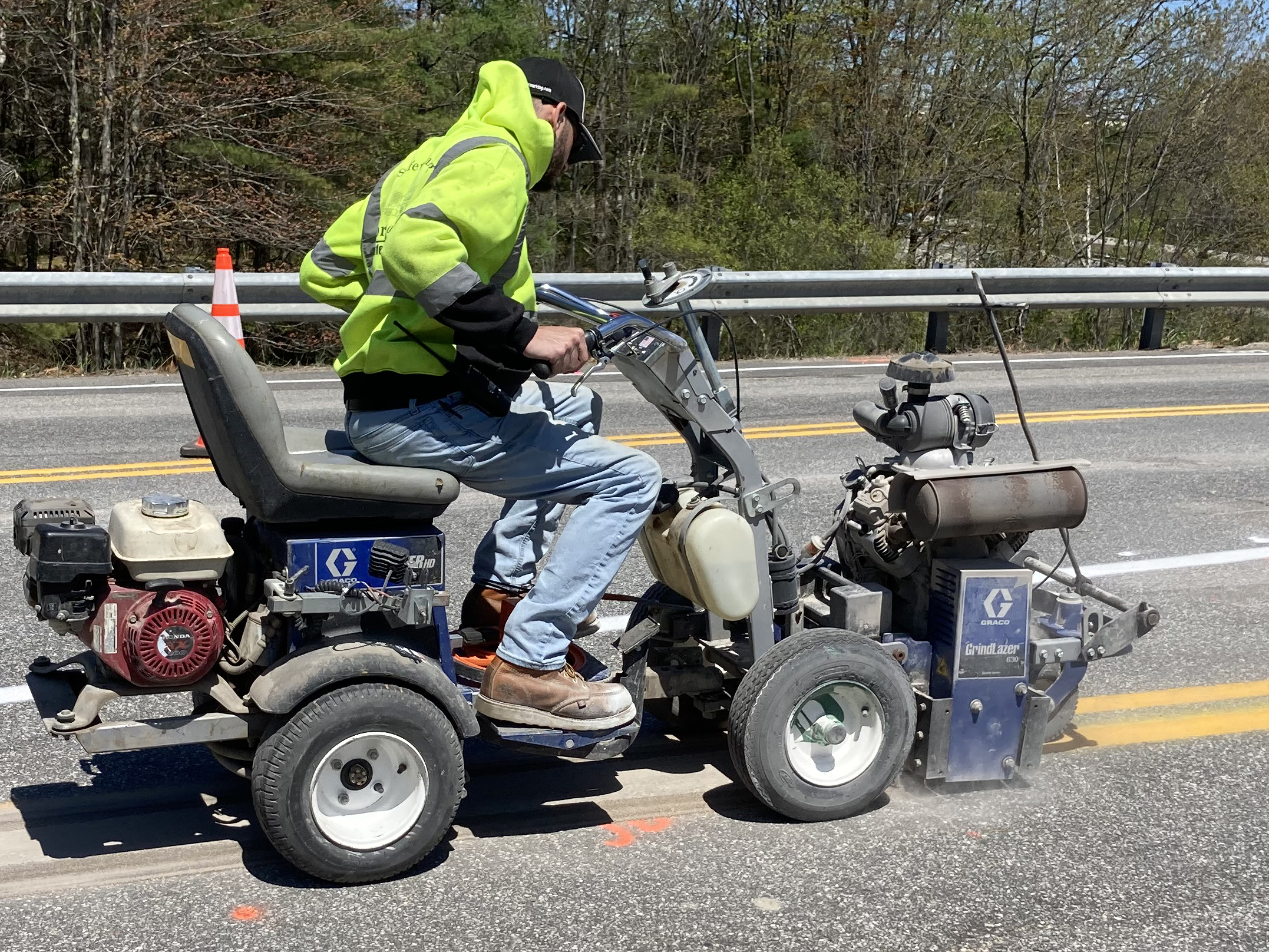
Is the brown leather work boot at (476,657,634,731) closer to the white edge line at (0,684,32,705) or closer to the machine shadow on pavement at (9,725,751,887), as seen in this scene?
the machine shadow on pavement at (9,725,751,887)

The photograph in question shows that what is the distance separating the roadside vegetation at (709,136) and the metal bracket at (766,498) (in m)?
12.0

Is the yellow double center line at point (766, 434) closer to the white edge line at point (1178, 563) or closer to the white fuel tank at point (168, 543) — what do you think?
the white edge line at point (1178, 563)

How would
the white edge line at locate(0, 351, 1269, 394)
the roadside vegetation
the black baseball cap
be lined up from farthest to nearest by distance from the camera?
the roadside vegetation → the white edge line at locate(0, 351, 1269, 394) → the black baseball cap

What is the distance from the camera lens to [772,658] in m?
3.84

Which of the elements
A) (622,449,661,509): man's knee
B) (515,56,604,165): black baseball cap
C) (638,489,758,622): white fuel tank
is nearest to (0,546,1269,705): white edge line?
Answer: (638,489,758,622): white fuel tank

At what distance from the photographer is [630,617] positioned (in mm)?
4477

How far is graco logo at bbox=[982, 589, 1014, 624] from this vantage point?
4.02 metres

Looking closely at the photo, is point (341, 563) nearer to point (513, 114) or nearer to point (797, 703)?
point (513, 114)

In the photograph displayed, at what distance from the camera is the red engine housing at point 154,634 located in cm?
325

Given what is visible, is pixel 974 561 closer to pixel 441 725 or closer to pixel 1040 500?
pixel 1040 500

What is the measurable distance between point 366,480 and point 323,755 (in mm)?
679

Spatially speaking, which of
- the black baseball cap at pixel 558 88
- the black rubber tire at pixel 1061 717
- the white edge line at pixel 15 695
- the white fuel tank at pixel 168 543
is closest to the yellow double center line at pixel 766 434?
the white edge line at pixel 15 695

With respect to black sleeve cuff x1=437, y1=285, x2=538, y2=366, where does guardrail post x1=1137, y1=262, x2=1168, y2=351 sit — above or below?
below

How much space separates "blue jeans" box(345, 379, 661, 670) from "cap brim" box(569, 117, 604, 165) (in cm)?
69
